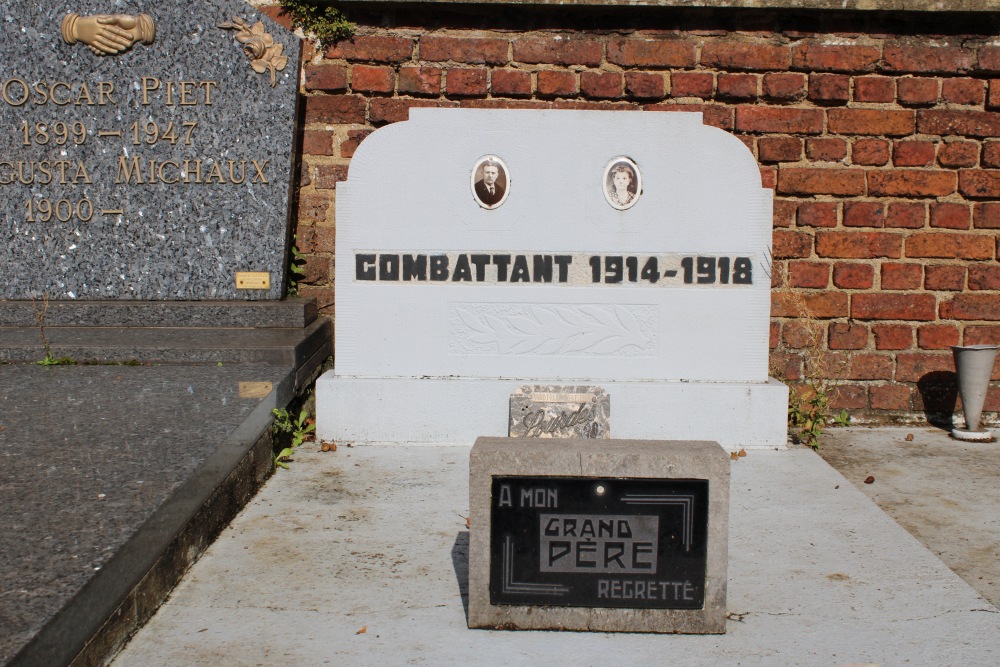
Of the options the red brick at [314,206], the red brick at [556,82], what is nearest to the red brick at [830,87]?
the red brick at [556,82]

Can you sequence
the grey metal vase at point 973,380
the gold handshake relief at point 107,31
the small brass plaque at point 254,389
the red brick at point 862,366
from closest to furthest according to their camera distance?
the small brass plaque at point 254,389 < the grey metal vase at point 973,380 < the gold handshake relief at point 107,31 < the red brick at point 862,366

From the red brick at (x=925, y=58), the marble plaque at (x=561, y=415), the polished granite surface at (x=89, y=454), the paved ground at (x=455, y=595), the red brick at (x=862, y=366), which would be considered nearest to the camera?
the polished granite surface at (x=89, y=454)

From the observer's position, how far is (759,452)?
401 cm

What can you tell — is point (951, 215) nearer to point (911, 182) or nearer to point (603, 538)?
point (911, 182)

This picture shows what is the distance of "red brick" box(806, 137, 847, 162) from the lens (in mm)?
4734

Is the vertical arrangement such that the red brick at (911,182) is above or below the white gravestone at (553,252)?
above

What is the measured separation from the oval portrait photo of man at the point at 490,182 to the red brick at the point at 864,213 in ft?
6.21

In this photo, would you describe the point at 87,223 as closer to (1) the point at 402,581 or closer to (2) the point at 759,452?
(1) the point at 402,581

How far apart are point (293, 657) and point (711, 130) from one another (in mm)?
2973

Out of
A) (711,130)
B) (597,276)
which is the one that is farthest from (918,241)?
(597,276)

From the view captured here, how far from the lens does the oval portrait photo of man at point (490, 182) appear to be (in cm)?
412

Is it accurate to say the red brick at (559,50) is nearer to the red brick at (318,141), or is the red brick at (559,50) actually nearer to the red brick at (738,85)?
the red brick at (738,85)

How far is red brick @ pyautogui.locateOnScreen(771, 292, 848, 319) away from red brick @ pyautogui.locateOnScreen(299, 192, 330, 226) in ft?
8.02

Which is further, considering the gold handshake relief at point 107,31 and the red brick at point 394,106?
the red brick at point 394,106
